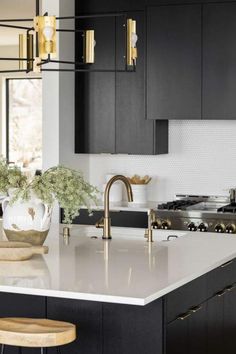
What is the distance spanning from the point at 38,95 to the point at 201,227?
290 inches

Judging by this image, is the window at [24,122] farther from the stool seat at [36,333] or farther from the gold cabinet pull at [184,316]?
the stool seat at [36,333]

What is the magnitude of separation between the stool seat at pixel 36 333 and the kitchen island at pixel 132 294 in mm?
124

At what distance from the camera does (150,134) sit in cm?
667

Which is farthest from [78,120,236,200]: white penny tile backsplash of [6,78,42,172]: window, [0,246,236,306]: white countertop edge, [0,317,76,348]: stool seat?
[6,78,42,172]: window

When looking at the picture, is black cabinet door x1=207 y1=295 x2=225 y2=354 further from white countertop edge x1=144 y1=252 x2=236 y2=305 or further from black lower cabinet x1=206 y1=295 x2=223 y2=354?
white countertop edge x1=144 y1=252 x2=236 y2=305

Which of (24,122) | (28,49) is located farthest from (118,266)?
(24,122)

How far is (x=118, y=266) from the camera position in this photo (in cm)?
376

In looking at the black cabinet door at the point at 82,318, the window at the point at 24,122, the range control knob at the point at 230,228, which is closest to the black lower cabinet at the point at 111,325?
the black cabinet door at the point at 82,318

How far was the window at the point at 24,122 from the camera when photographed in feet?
43.0

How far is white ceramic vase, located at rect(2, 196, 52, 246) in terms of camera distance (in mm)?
4102

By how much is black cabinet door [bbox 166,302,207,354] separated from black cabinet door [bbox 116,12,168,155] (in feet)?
9.41

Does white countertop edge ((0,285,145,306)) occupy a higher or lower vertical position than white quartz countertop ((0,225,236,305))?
lower

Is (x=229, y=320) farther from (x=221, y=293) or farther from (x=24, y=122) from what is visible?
(x=24, y=122)

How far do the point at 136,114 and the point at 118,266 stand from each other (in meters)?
3.10
